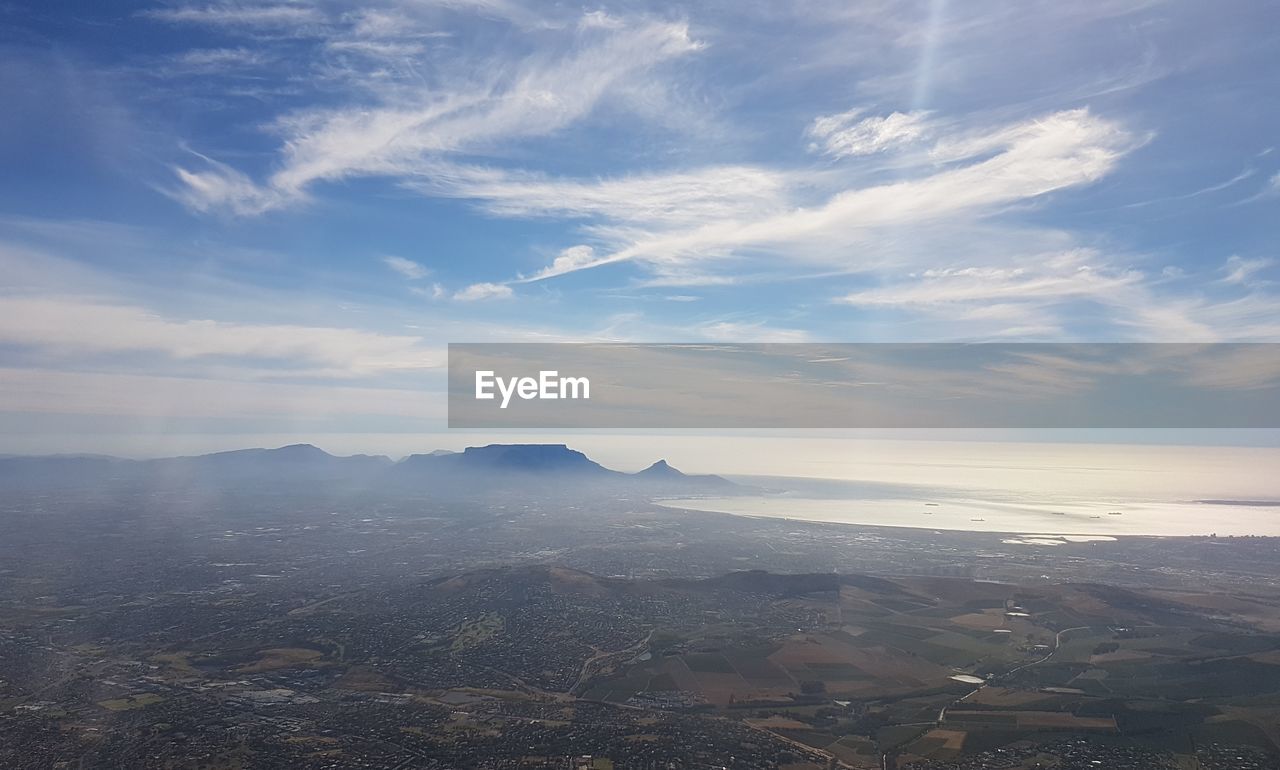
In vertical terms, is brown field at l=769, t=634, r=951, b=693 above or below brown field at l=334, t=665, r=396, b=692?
above

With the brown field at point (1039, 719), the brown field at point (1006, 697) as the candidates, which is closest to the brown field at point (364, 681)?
the brown field at point (1039, 719)

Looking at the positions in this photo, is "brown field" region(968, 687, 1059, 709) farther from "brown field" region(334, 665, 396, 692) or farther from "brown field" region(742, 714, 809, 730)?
"brown field" region(334, 665, 396, 692)

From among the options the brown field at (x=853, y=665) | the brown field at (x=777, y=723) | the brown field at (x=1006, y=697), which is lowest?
the brown field at (x=777, y=723)

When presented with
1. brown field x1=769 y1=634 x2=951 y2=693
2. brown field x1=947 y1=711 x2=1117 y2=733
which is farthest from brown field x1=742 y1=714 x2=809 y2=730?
brown field x1=947 y1=711 x2=1117 y2=733

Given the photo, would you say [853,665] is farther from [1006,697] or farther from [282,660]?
[282,660]

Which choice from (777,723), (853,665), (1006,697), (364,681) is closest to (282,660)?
(364,681)

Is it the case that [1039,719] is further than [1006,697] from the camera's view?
No

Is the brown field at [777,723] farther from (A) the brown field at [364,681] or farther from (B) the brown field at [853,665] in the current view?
(A) the brown field at [364,681]

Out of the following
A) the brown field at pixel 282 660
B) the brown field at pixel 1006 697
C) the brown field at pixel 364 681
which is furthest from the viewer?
the brown field at pixel 282 660

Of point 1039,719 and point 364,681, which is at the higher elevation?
point 1039,719

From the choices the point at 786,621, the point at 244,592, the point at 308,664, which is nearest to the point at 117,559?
the point at 244,592

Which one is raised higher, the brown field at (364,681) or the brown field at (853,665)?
the brown field at (853,665)
